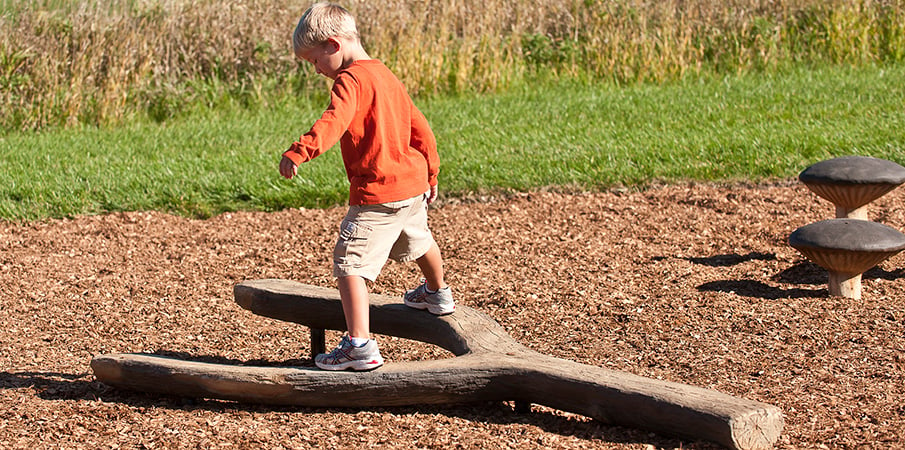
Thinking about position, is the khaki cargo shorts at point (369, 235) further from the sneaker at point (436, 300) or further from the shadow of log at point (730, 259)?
the shadow of log at point (730, 259)

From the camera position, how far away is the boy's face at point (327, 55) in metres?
3.67

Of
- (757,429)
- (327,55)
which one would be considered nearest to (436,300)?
(327,55)

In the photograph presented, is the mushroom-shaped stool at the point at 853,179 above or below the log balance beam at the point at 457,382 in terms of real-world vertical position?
above

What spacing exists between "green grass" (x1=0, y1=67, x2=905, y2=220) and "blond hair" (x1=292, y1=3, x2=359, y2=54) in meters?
3.32

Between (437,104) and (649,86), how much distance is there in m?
2.09

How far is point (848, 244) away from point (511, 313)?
1509 millimetres

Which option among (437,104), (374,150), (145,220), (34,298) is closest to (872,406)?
(374,150)

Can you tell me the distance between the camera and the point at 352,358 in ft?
12.3

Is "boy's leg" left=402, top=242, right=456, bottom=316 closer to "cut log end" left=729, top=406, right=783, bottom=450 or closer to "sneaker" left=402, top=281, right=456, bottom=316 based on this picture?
"sneaker" left=402, top=281, right=456, bottom=316

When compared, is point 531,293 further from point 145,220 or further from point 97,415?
point 145,220

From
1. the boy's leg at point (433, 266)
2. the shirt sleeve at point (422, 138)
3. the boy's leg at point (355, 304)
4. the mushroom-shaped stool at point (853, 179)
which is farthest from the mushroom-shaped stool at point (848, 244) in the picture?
the boy's leg at point (355, 304)

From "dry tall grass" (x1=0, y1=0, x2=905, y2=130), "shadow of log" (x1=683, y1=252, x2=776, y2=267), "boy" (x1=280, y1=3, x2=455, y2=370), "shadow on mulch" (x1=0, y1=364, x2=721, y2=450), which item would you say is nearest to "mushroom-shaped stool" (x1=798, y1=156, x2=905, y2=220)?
"shadow of log" (x1=683, y1=252, x2=776, y2=267)

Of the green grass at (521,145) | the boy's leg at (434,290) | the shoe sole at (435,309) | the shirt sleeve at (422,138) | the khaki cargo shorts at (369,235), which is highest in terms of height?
the shirt sleeve at (422,138)

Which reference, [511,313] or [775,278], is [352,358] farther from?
[775,278]
